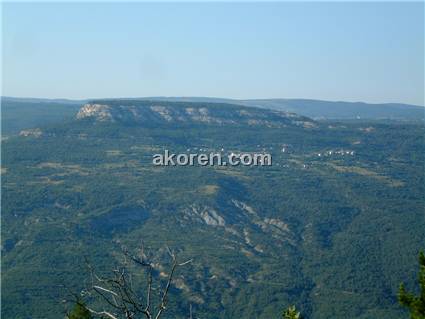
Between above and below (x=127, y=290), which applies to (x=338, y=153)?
below

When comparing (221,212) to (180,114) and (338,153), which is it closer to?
(338,153)

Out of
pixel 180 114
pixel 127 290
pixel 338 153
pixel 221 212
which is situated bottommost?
pixel 221 212

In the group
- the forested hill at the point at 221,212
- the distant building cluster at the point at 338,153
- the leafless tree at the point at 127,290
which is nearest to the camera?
the leafless tree at the point at 127,290

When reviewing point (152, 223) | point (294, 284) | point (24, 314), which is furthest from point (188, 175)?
point (24, 314)

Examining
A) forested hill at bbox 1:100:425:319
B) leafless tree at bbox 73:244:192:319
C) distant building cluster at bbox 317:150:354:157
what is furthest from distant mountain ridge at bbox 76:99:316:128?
leafless tree at bbox 73:244:192:319

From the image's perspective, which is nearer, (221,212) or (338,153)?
(221,212)

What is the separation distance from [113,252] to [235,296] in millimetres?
19183

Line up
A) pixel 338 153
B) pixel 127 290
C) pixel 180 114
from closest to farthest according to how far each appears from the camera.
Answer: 1. pixel 127 290
2. pixel 338 153
3. pixel 180 114

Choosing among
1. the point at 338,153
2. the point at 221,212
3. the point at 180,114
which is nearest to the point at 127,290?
the point at 221,212

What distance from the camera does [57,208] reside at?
4230 inches

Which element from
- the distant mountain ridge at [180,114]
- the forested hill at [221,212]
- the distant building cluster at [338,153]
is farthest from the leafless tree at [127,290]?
the distant mountain ridge at [180,114]

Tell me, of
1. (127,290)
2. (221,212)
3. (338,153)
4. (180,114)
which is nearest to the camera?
(127,290)

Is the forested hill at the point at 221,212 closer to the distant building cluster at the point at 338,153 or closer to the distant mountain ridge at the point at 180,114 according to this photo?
the distant mountain ridge at the point at 180,114

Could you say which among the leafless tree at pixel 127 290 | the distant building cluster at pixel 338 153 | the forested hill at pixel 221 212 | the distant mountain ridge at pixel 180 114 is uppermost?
the leafless tree at pixel 127 290
